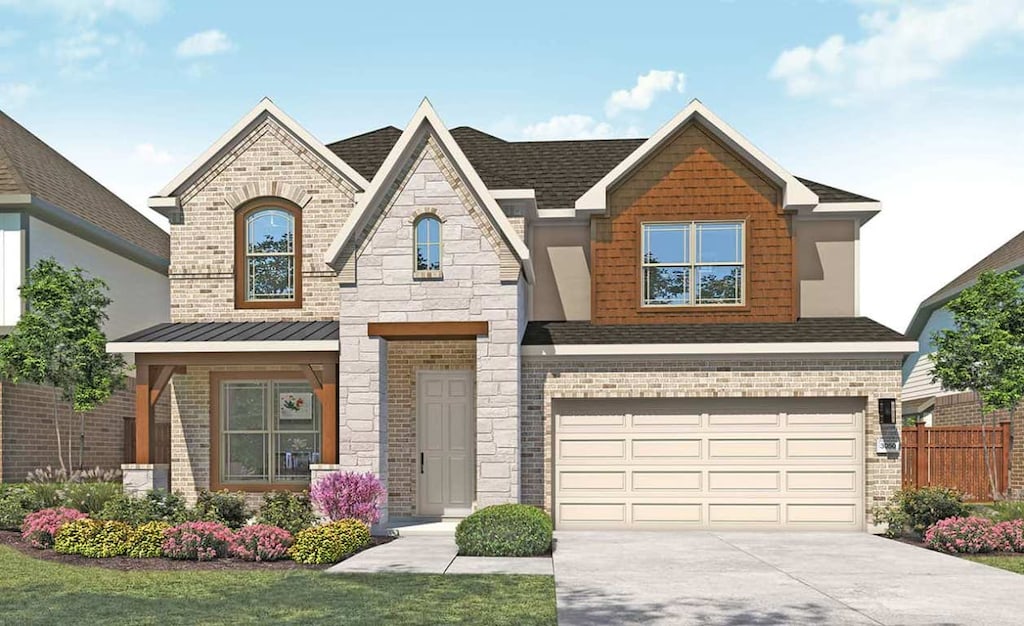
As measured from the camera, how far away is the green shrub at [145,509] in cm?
1595

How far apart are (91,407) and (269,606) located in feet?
40.6

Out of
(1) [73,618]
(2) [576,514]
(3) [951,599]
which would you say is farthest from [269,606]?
(2) [576,514]

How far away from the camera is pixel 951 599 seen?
1105 cm

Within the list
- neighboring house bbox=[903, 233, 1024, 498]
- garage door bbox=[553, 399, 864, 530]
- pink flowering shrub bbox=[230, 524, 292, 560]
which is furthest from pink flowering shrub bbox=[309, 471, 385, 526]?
neighboring house bbox=[903, 233, 1024, 498]

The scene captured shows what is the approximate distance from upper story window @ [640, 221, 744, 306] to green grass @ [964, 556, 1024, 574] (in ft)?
22.3

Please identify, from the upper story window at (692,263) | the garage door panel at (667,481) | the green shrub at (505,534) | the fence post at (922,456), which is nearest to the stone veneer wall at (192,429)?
the green shrub at (505,534)

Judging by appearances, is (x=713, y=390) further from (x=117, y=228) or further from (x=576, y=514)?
(x=117, y=228)

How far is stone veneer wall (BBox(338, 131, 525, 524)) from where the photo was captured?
17672 millimetres

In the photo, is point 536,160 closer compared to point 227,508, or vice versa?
point 227,508

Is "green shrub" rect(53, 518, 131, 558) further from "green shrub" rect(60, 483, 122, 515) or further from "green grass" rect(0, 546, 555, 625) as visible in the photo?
"green shrub" rect(60, 483, 122, 515)

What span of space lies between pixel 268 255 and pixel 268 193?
50.9 inches

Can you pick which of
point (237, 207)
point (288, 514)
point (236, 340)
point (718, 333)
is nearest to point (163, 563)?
point (288, 514)

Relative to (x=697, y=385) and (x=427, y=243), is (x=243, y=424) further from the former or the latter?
(x=697, y=385)

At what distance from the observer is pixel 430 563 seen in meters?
13.6
